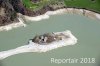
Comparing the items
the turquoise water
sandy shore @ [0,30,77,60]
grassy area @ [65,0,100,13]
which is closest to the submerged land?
grassy area @ [65,0,100,13]

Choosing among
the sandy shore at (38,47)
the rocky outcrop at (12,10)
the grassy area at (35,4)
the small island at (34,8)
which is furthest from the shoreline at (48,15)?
the sandy shore at (38,47)

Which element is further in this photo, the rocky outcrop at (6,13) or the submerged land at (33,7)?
the submerged land at (33,7)

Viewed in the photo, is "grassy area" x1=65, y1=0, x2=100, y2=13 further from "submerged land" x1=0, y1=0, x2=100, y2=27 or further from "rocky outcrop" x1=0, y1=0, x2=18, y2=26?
"rocky outcrop" x1=0, y1=0, x2=18, y2=26

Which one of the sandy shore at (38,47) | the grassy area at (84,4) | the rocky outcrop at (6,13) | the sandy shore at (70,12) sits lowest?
the sandy shore at (38,47)

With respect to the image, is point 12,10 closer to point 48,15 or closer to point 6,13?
point 6,13

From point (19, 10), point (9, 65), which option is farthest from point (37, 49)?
point (19, 10)

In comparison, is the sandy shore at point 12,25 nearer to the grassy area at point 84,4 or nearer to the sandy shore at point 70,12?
the sandy shore at point 70,12

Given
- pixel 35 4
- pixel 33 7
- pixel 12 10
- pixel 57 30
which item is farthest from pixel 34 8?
pixel 57 30
